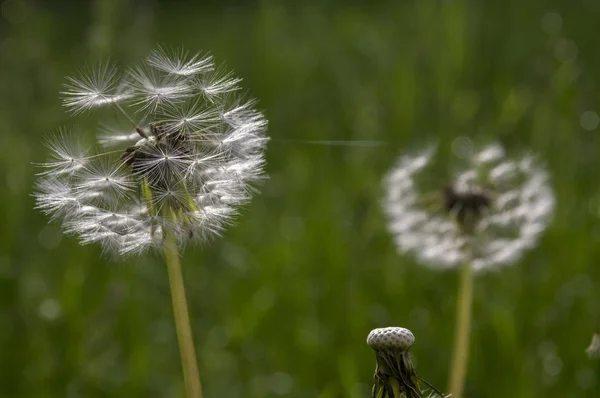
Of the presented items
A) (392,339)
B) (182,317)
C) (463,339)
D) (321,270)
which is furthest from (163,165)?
(321,270)

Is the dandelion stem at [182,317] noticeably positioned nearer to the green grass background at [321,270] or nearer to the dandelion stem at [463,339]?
the dandelion stem at [463,339]

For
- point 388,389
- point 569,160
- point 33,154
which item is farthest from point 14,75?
point 388,389

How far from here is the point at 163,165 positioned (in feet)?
4.47

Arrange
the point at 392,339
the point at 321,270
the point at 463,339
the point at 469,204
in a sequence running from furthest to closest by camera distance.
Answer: the point at 321,270
the point at 469,204
the point at 463,339
the point at 392,339

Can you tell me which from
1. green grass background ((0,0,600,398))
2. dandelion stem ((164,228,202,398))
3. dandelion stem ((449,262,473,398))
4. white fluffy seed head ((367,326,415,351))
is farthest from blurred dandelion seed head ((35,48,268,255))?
green grass background ((0,0,600,398))

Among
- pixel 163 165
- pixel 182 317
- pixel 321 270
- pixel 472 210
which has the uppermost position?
pixel 321 270

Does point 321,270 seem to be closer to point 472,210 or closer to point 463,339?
point 472,210

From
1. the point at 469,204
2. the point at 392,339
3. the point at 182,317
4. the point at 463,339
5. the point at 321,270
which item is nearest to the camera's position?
the point at 392,339

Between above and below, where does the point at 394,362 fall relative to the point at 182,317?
below

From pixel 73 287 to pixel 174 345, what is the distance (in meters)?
0.48

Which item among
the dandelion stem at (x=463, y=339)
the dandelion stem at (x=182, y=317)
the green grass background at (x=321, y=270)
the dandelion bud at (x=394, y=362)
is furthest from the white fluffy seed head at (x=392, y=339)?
the green grass background at (x=321, y=270)

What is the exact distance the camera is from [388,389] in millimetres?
1153

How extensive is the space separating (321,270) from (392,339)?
2248 mm

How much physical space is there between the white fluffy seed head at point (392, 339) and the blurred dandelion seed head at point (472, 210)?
967mm
